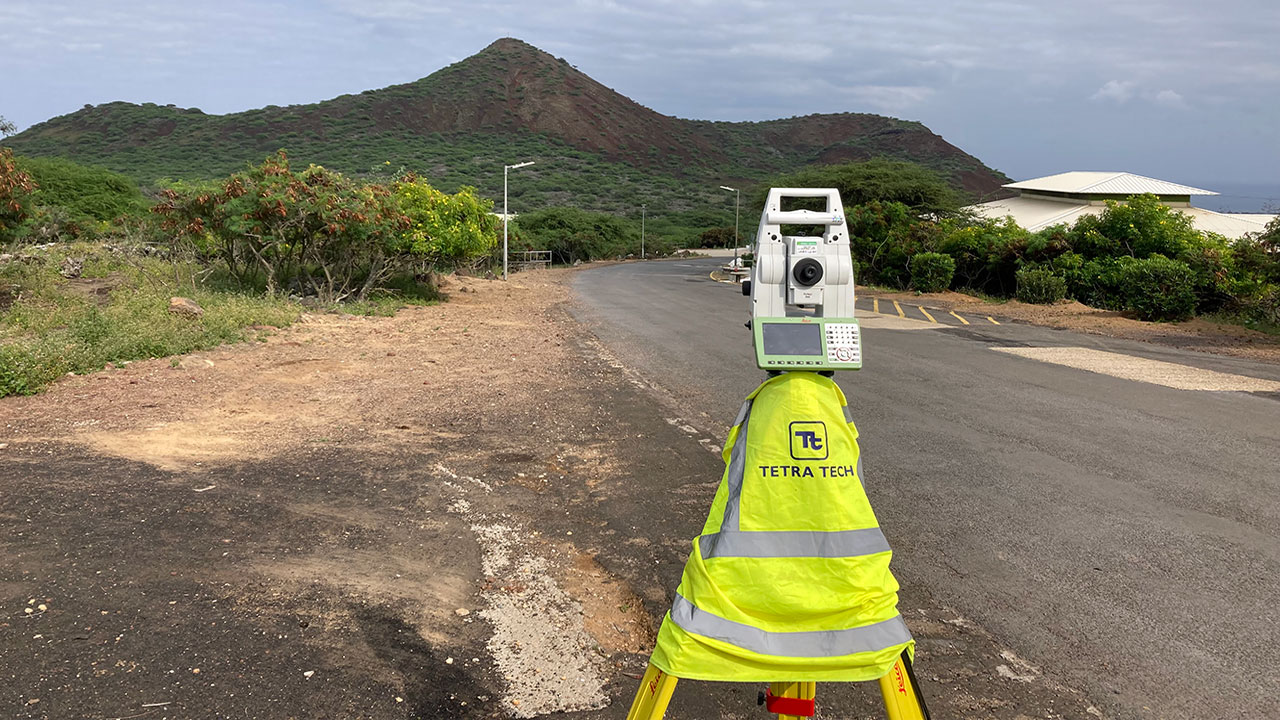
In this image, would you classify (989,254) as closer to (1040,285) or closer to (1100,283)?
(1040,285)

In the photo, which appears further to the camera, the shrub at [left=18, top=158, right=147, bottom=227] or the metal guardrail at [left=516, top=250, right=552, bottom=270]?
the metal guardrail at [left=516, top=250, right=552, bottom=270]

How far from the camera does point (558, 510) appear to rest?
589 cm

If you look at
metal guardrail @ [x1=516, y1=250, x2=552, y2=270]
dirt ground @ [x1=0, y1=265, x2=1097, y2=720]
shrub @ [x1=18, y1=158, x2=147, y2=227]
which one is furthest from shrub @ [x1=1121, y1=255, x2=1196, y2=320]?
shrub @ [x1=18, y1=158, x2=147, y2=227]

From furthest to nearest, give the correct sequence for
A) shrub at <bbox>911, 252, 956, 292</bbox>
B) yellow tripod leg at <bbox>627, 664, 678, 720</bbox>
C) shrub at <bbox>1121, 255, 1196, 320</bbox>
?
shrub at <bbox>911, 252, 956, 292</bbox> < shrub at <bbox>1121, 255, 1196, 320</bbox> < yellow tripod leg at <bbox>627, 664, 678, 720</bbox>

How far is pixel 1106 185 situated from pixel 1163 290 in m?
18.8

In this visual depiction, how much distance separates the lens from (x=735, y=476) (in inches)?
90.8

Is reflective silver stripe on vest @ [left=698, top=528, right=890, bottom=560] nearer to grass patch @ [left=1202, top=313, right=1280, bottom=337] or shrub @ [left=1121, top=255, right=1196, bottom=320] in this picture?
grass patch @ [left=1202, top=313, right=1280, bottom=337]

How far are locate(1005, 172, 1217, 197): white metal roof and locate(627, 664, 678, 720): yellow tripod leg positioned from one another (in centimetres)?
3723

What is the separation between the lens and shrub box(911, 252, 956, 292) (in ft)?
93.1

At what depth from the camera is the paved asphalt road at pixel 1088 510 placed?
3.92 metres

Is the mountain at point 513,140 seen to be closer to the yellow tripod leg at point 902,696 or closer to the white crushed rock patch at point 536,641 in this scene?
the white crushed rock patch at point 536,641

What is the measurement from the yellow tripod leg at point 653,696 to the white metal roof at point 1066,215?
31941mm

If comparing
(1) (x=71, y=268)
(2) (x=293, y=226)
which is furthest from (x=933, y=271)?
(1) (x=71, y=268)

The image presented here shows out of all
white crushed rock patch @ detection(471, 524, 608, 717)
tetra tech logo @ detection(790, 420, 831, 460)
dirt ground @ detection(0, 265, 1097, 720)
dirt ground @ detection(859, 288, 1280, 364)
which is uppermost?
tetra tech logo @ detection(790, 420, 831, 460)
